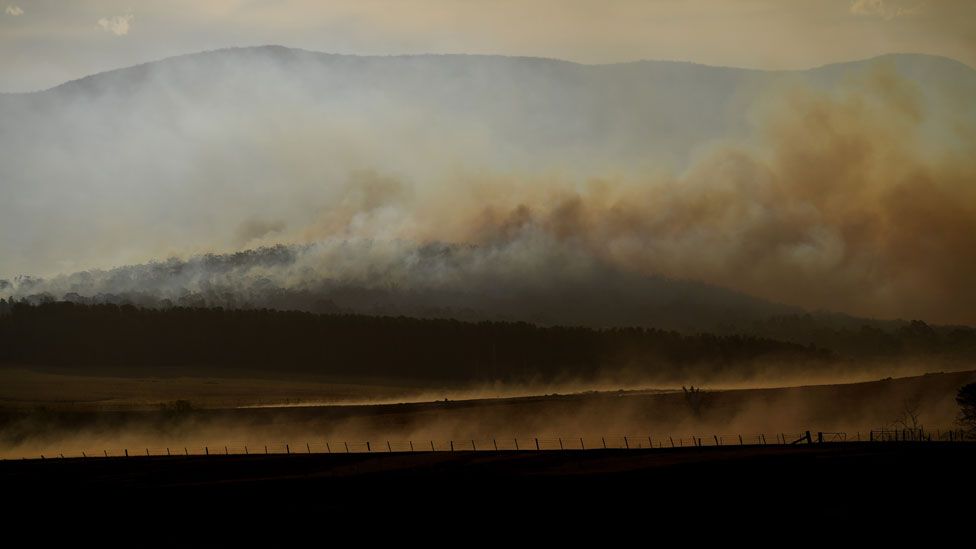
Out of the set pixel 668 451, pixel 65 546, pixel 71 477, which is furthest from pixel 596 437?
pixel 65 546

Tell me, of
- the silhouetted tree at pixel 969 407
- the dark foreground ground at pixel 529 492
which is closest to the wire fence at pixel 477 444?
the silhouetted tree at pixel 969 407

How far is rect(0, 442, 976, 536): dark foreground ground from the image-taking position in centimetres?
8988

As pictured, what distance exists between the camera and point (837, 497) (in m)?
95.8

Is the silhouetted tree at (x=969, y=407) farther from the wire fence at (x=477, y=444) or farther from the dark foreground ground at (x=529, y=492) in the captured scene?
the dark foreground ground at (x=529, y=492)

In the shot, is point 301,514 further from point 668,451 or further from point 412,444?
point 412,444

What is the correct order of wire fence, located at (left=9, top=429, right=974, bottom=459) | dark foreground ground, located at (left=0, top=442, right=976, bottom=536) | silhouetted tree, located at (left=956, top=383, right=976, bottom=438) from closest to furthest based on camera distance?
dark foreground ground, located at (left=0, top=442, right=976, bottom=536), silhouetted tree, located at (left=956, top=383, right=976, bottom=438), wire fence, located at (left=9, top=429, right=974, bottom=459)

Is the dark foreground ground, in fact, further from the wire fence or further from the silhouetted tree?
the wire fence

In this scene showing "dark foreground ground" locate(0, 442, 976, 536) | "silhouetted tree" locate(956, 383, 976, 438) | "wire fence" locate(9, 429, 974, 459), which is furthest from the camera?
"wire fence" locate(9, 429, 974, 459)

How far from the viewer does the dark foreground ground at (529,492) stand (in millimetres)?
89875

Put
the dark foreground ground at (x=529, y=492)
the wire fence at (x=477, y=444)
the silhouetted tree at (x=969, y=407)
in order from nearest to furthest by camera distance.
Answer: the dark foreground ground at (x=529, y=492) → the silhouetted tree at (x=969, y=407) → the wire fence at (x=477, y=444)

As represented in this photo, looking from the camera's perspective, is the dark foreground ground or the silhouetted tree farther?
the silhouetted tree

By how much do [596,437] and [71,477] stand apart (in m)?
83.0

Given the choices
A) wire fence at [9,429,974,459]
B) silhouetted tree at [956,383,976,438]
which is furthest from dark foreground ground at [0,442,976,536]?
wire fence at [9,429,974,459]

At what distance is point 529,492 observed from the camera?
105m
